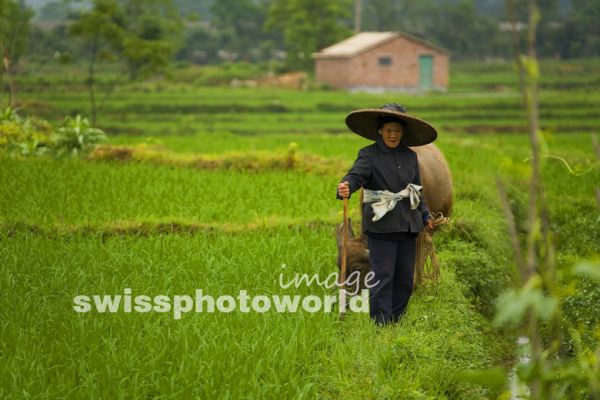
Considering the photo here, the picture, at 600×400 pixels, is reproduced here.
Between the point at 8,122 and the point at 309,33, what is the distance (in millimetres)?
22808

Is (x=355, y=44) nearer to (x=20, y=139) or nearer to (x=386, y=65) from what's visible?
(x=386, y=65)

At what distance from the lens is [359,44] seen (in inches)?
1169

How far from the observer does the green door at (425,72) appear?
97.5 ft

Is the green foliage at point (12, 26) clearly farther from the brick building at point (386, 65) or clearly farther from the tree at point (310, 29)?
the tree at point (310, 29)

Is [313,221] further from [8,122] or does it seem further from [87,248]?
[8,122]

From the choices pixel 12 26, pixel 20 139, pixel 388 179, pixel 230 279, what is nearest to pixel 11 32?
pixel 12 26

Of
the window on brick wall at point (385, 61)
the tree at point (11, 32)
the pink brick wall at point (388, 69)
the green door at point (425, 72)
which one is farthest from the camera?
the green door at point (425, 72)

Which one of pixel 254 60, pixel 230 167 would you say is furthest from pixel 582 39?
pixel 230 167

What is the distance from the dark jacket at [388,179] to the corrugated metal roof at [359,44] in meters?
23.8

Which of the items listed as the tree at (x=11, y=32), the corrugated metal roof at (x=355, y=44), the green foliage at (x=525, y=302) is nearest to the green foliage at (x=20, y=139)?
the tree at (x=11, y=32)

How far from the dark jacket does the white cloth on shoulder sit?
0.09ft

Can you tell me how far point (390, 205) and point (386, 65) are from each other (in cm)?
2542

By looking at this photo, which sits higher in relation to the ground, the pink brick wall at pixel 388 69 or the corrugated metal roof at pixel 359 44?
the corrugated metal roof at pixel 359 44

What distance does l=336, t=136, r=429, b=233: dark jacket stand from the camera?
4.41 metres
